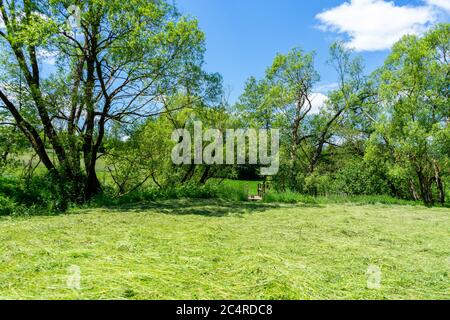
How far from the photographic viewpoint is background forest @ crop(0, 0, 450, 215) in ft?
30.6

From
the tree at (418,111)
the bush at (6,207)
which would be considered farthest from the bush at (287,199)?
the bush at (6,207)

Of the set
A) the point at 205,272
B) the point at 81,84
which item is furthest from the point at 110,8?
the point at 205,272

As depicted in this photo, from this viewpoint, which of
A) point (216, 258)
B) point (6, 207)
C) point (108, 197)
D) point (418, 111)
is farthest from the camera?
point (418, 111)

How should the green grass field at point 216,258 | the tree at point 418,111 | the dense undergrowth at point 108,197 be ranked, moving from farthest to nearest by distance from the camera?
the tree at point 418,111
the dense undergrowth at point 108,197
the green grass field at point 216,258

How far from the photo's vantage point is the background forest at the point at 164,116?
30.6 feet

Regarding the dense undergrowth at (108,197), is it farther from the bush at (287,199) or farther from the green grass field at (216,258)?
the green grass field at (216,258)

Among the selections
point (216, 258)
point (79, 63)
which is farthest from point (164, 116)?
point (216, 258)

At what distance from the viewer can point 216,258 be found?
4023 mm

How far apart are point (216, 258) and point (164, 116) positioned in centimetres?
1119

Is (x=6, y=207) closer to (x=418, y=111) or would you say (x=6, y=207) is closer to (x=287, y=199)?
(x=287, y=199)

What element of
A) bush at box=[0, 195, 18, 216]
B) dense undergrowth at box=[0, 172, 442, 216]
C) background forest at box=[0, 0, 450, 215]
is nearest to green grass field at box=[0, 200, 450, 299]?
bush at box=[0, 195, 18, 216]

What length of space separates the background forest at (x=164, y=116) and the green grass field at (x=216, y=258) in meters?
3.41
